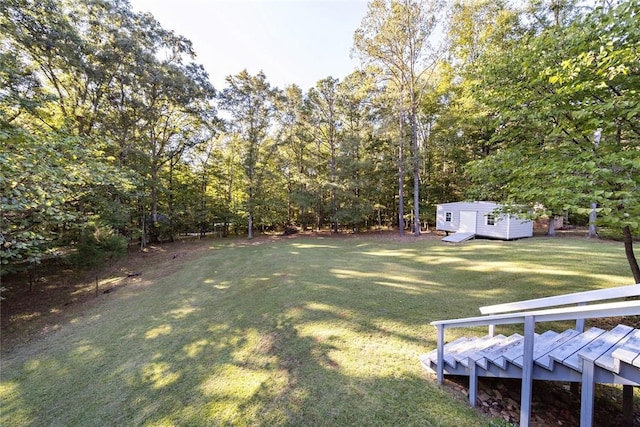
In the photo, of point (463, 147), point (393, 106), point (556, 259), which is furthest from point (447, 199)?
point (556, 259)

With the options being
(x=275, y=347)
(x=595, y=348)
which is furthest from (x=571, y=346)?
(x=275, y=347)

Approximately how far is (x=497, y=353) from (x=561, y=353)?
564 millimetres

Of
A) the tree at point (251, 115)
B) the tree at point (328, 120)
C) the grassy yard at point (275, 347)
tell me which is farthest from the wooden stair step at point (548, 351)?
the tree at point (251, 115)

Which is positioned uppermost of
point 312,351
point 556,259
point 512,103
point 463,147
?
point 463,147

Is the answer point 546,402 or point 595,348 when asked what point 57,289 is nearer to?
point 546,402

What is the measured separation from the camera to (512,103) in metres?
4.11

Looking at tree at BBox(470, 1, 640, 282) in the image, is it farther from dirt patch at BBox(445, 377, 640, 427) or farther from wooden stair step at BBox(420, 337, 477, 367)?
wooden stair step at BBox(420, 337, 477, 367)

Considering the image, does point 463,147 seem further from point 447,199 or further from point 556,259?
point 556,259

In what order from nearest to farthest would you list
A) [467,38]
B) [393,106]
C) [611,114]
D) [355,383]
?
[355,383] < [611,114] < [467,38] < [393,106]

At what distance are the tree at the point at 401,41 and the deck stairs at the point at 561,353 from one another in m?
15.1

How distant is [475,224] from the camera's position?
47.9 feet

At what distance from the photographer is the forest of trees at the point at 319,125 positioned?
3.46 meters

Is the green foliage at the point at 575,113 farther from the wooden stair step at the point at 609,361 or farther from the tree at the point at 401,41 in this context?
the tree at the point at 401,41

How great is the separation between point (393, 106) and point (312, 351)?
16830 millimetres
